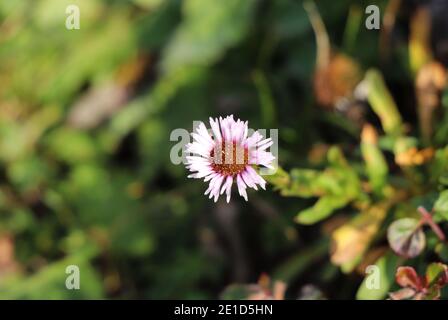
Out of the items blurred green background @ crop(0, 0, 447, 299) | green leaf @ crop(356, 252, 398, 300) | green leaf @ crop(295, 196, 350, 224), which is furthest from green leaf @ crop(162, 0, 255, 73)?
green leaf @ crop(356, 252, 398, 300)

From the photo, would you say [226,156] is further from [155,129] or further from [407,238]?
[155,129]

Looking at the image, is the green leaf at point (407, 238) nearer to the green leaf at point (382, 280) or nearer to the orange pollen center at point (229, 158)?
the green leaf at point (382, 280)

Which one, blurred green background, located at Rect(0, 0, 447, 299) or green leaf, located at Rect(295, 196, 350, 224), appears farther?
blurred green background, located at Rect(0, 0, 447, 299)

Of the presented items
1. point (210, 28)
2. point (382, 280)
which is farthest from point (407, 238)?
point (210, 28)

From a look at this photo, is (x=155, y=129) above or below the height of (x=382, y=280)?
above

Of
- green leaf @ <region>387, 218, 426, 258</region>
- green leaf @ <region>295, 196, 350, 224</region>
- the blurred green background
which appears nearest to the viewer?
green leaf @ <region>387, 218, 426, 258</region>

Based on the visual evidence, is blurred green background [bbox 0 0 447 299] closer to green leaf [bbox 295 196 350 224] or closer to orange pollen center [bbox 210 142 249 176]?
green leaf [bbox 295 196 350 224]
